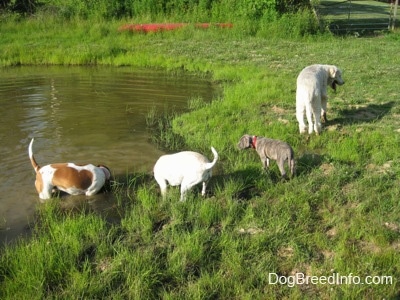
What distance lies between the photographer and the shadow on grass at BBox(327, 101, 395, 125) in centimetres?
808

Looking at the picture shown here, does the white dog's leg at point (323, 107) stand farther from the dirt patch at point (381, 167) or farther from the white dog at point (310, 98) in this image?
the dirt patch at point (381, 167)

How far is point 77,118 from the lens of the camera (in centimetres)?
941

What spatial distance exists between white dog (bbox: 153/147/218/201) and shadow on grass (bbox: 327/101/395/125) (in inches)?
154

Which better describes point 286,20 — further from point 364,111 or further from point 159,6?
point 364,111

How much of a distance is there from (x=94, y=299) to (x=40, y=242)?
1094 millimetres

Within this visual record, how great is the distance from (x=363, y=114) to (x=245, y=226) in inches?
189

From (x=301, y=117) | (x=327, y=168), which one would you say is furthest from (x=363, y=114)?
(x=327, y=168)

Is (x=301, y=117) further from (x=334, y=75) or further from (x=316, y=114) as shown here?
(x=334, y=75)

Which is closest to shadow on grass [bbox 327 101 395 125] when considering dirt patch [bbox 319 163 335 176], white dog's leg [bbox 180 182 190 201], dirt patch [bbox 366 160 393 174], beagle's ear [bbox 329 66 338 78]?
beagle's ear [bbox 329 66 338 78]

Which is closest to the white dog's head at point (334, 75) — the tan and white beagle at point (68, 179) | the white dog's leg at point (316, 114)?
the white dog's leg at point (316, 114)

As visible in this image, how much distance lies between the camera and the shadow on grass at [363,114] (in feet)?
26.5

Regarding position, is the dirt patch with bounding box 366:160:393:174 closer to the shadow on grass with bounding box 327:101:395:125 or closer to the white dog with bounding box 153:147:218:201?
the shadow on grass with bounding box 327:101:395:125

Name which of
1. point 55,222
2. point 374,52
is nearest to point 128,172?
point 55,222

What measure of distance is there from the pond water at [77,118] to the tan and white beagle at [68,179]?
0.64 ft
